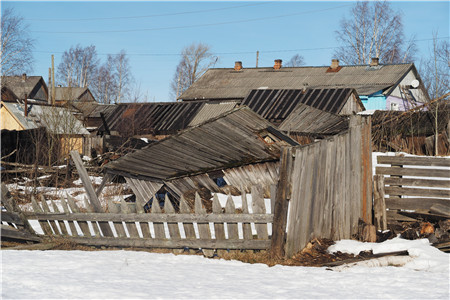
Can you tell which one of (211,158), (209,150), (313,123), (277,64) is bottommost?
(211,158)

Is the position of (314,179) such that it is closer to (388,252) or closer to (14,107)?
(388,252)

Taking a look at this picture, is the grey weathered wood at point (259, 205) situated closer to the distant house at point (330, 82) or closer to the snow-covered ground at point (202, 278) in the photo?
the snow-covered ground at point (202, 278)

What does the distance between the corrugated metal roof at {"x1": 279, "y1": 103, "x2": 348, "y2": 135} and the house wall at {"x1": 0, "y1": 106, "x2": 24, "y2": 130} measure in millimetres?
18982

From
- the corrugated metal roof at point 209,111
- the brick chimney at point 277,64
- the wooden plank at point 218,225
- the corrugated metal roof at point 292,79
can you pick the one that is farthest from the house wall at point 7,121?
the wooden plank at point 218,225

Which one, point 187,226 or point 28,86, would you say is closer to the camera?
point 187,226

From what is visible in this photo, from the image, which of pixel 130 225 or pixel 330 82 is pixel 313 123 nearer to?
pixel 130 225

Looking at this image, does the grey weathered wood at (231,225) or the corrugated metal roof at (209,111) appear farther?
the corrugated metal roof at (209,111)

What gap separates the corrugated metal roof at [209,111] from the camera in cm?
2927

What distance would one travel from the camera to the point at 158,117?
29297mm

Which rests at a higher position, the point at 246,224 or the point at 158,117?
the point at 158,117

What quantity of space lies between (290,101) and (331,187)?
68.6 feet

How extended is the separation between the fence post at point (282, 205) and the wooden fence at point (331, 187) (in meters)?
0.07

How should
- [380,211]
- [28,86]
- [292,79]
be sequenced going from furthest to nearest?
[28,86] < [292,79] < [380,211]

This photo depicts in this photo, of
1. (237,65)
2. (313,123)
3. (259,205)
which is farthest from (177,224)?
(237,65)
